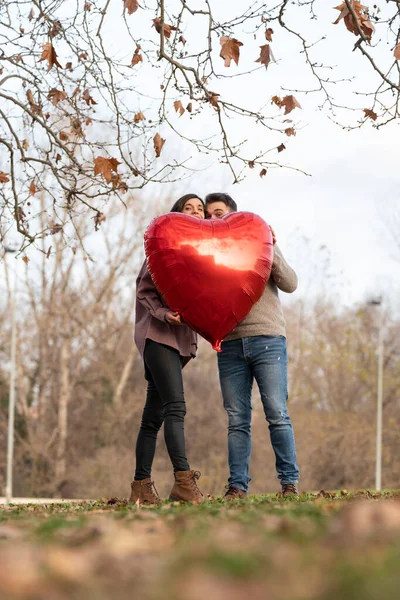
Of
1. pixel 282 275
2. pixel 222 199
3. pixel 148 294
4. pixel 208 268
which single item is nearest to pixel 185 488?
pixel 148 294

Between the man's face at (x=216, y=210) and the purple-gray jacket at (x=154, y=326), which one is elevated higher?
the man's face at (x=216, y=210)

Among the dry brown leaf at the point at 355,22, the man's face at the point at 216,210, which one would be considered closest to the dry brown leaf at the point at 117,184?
the man's face at the point at 216,210

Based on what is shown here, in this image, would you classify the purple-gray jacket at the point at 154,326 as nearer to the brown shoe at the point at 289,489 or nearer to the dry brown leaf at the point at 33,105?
the brown shoe at the point at 289,489

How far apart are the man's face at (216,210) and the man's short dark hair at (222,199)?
3 cm

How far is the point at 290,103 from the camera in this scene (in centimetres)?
701

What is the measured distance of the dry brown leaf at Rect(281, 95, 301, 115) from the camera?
6.99 meters

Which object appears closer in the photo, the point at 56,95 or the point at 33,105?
the point at 56,95

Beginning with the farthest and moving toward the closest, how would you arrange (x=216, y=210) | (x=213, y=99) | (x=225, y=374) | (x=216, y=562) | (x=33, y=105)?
(x=33, y=105) < (x=213, y=99) < (x=216, y=210) < (x=225, y=374) < (x=216, y=562)

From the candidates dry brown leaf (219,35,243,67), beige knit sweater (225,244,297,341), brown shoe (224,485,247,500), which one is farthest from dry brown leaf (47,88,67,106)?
brown shoe (224,485,247,500)

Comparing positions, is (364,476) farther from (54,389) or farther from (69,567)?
(69,567)

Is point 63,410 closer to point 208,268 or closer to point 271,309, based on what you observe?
point 271,309

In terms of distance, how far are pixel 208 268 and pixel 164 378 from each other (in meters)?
0.80

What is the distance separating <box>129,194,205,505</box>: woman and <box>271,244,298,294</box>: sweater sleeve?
610mm

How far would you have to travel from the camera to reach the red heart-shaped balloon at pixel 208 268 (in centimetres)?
588
